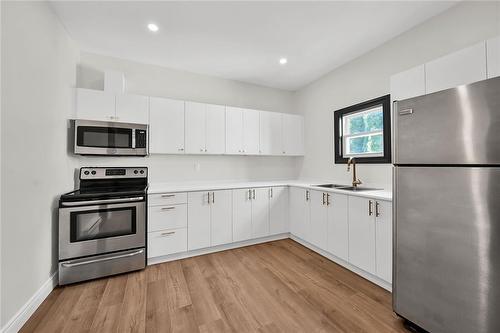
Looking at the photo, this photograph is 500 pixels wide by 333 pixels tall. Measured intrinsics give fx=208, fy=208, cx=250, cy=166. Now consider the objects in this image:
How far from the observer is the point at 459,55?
64.4 inches

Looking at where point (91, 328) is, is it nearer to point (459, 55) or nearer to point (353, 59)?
point (459, 55)

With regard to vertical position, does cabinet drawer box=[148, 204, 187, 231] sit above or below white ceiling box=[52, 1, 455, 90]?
below

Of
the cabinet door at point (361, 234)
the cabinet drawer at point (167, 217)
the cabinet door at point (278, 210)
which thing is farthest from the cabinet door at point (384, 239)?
the cabinet drawer at point (167, 217)

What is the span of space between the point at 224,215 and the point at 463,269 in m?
2.36

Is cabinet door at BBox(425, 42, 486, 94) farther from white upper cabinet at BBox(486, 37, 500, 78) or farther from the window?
the window

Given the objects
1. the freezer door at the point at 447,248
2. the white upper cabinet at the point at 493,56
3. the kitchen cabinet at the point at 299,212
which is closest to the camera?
the freezer door at the point at 447,248

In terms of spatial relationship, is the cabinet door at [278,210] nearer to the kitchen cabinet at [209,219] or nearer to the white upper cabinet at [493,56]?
the kitchen cabinet at [209,219]

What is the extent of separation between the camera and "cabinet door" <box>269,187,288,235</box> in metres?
3.27

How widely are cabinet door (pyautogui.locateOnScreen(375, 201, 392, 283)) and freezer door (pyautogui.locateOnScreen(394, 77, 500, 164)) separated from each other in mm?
637

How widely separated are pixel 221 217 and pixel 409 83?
262 cm

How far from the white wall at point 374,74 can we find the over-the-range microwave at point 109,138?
2.78 m

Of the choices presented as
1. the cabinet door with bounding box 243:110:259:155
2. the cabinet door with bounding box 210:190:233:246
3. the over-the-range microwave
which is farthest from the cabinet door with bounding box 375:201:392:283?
the over-the-range microwave

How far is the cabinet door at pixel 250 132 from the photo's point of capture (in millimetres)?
3498

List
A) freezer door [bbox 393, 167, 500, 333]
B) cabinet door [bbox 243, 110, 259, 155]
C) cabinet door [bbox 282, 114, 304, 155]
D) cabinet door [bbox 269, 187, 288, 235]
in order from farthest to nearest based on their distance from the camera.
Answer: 1. cabinet door [bbox 282, 114, 304, 155]
2. cabinet door [bbox 243, 110, 259, 155]
3. cabinet door [bbox 269, 187, 288, 235]
4. freezer door [bbox 393, 167, 500, 333]
